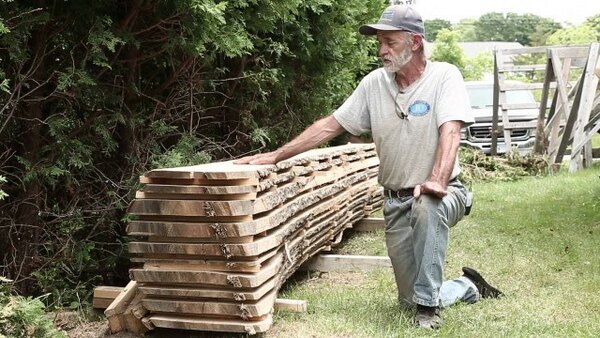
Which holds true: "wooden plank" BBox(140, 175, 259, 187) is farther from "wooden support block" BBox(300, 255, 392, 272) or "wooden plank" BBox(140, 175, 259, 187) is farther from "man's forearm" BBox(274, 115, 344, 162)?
"wooden support block" BBox(300, 255, 392, 272)

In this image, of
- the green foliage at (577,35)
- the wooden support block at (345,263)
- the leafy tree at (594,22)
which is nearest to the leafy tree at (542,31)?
the leafy tree at (594,22)

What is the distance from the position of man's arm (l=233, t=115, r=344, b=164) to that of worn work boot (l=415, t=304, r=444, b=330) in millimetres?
1274

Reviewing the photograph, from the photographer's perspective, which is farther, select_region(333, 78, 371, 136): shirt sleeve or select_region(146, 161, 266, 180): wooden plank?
select_region(333, 78, 371, 136): shirt sleeve

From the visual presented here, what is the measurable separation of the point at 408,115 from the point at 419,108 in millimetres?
85

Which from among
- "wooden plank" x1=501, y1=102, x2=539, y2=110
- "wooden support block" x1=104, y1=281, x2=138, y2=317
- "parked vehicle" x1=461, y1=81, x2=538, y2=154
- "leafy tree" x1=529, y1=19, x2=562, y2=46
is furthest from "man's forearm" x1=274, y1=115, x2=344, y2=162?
"leafy tree" x1=529, y1=19, x2=562, y2=46

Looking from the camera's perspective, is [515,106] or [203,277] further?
[515,106]

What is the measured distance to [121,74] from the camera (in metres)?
5.22

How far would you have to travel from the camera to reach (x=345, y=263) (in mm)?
6500

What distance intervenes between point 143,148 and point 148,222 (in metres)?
1.49

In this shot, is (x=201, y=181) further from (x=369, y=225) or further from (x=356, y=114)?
(x=369, y=225)

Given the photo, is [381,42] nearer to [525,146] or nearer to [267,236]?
[267,236]

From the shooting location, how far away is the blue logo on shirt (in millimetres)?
4582

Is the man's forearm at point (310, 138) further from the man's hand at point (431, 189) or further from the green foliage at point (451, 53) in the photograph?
the green foliage at point (451, 53)

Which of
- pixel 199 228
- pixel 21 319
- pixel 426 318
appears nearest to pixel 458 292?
pixel 426 318
